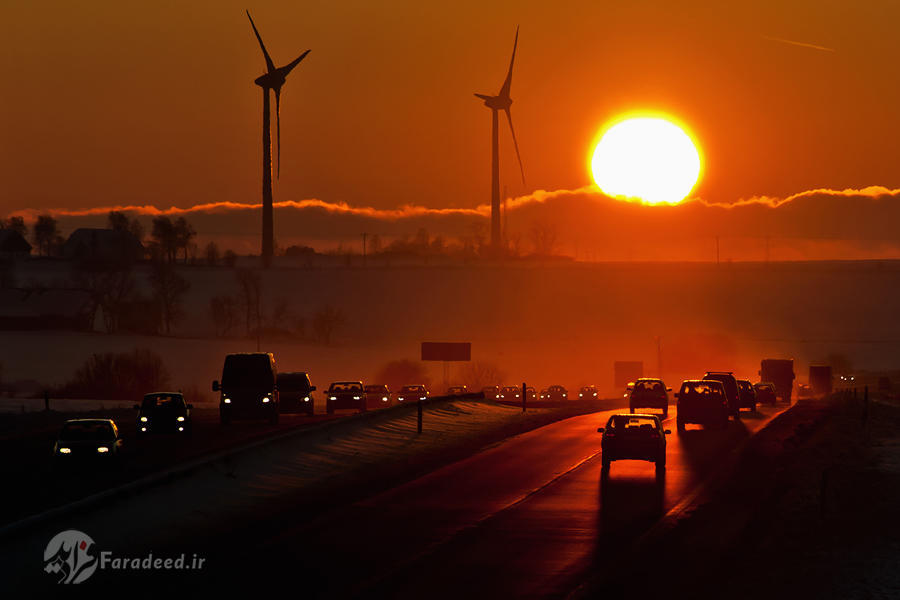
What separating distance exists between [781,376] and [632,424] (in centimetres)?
7439

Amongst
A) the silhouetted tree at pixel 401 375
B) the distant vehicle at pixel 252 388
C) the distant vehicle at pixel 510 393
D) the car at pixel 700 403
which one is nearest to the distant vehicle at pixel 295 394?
the distant vehicle at pixel 252 388

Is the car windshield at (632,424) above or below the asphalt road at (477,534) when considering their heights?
above

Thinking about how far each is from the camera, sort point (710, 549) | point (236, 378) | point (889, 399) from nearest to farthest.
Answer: point (710, 549) → point (236, 378) → point (889, 399)

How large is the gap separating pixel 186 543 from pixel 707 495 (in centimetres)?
1384

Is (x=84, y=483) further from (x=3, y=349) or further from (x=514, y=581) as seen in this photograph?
(x=3, y=349)

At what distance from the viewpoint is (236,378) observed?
180 ft

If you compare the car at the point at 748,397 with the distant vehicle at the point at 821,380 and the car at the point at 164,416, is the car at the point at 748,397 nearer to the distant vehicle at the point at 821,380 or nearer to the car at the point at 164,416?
the car at the point at 164,416

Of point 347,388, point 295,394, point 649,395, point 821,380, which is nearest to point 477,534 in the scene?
point 295,394

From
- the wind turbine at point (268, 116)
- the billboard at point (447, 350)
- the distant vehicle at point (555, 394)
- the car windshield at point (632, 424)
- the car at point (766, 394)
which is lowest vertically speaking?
the distant vehicle at point (555, 394)

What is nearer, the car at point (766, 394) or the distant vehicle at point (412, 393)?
the distant vehicle at point (412, 393)

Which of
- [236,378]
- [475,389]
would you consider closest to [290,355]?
A: [475,389]

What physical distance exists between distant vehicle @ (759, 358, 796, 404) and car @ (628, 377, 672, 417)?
36.2 meters

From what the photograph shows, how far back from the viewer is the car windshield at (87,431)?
37781 mm

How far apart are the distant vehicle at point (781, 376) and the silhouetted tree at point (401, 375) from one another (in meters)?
70.1
